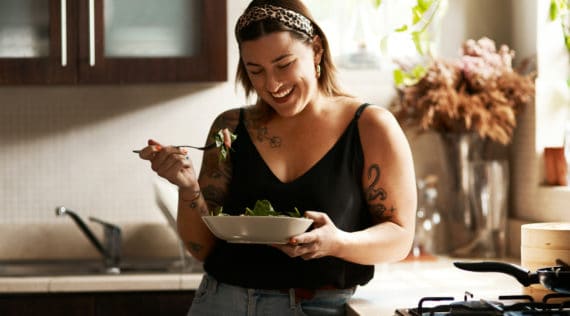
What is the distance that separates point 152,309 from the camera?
8.74 feet

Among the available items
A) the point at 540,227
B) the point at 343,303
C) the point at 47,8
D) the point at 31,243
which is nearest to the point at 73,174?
the point at 31,243

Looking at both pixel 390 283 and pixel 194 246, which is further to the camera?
pixel 390 283

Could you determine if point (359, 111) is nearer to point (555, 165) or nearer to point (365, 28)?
point (555, 165)

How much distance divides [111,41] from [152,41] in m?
0.14

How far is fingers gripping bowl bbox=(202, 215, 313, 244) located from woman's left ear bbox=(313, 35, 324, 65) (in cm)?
47

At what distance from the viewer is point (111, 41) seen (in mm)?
2973

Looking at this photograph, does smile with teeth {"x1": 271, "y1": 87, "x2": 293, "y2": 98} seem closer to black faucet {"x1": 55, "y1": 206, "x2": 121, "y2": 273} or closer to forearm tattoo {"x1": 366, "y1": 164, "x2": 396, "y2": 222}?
forearm tattoo {"x1": 366, "y1": 164, "x2": 396, "y2": 222}

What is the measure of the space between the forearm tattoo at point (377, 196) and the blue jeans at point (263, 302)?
187mm

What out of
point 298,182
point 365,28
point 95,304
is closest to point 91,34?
point 95,304

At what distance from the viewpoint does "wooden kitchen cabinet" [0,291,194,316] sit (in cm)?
265

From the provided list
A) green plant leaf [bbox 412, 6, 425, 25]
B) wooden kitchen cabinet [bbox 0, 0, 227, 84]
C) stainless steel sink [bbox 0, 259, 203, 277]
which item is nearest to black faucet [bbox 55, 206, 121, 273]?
stainless steel sink [bbox 0, 259, 203, 277]

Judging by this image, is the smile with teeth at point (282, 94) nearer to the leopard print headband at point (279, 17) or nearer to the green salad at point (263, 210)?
the leopard print headband at point (279, 17)

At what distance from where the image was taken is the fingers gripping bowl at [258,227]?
170 cm

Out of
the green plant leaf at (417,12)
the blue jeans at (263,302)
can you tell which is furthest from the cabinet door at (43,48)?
the blue jeans at (263,302)
